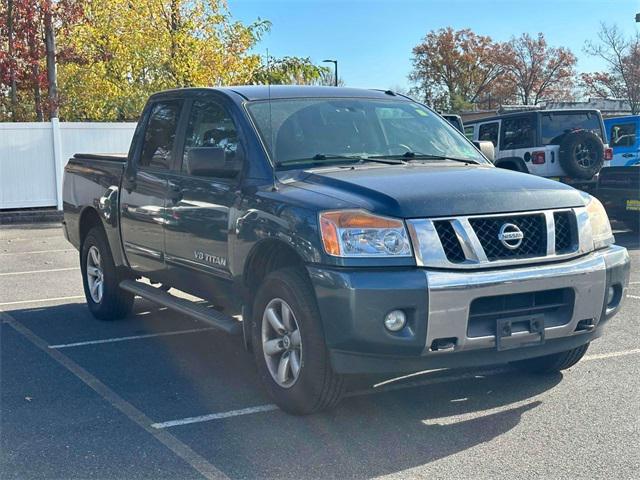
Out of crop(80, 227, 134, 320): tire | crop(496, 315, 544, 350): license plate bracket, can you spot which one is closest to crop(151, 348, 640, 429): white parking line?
crop(496, 315, 544, 350): license plate bracket

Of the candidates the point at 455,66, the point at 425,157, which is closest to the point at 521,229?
the point at 425,157

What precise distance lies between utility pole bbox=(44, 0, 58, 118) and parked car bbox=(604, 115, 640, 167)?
12.9 metres

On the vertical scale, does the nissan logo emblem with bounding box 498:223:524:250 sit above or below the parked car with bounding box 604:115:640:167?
below

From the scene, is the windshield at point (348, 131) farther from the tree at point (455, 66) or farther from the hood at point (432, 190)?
the tree at point (455, 66)

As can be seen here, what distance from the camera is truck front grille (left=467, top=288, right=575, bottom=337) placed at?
4.31 meters

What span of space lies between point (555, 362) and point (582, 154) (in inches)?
431

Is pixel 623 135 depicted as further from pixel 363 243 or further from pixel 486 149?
pixel 363 243

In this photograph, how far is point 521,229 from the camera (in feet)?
14.7

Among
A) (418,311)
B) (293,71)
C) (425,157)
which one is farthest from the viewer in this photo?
(293,71)

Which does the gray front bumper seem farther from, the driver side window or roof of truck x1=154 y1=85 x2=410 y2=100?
roof of truck x1=154 y1=85 x2=410 y2=100

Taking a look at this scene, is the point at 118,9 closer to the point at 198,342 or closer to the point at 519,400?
the point at 198,342

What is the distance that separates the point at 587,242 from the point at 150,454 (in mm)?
2711

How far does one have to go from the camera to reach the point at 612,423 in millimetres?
4523

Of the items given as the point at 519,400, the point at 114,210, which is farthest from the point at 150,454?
the point at 114,210
